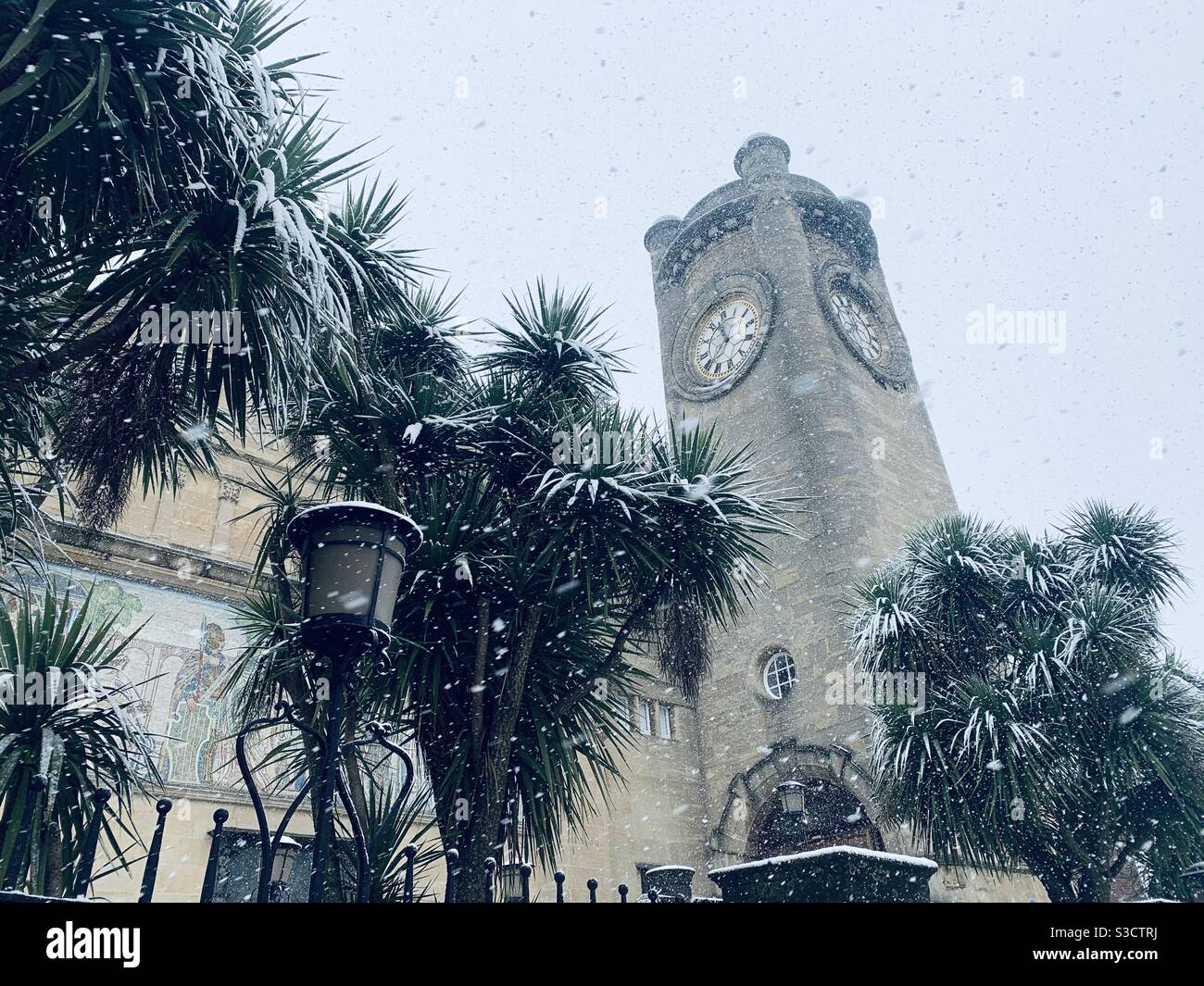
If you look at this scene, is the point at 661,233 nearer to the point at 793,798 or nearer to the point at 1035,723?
the point at 793,798

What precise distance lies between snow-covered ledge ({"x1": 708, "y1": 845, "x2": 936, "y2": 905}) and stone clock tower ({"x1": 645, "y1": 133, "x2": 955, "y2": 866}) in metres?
7.08

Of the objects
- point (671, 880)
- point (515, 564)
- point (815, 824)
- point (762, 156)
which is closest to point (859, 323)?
point (762, 156)

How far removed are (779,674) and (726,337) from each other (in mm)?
7592

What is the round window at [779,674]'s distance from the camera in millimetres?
14484

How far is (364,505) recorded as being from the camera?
146 inches

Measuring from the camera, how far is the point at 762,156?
19234mm

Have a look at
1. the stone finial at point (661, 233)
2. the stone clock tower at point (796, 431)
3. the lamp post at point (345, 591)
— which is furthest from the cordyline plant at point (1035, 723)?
the stone finial at point (661, 233)

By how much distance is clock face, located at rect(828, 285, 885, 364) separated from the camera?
57.1 feet

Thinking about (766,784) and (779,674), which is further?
(779,674)

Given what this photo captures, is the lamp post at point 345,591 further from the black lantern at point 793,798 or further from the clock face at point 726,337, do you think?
the clock face at point 726,337

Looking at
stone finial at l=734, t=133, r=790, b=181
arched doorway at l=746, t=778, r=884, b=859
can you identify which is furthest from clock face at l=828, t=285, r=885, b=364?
arched doorway at l=746, t=778, r=884, b=859

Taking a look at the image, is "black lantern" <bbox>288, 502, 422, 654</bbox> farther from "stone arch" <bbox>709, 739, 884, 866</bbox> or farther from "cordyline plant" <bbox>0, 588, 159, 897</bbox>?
"stone arch" <bbox>709, 739, 884, 866</bbox>
